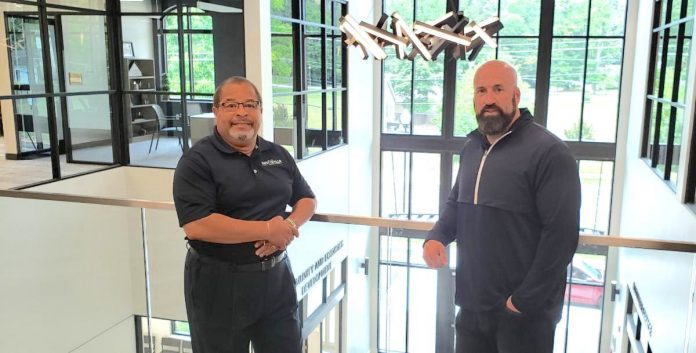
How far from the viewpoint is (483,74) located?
2068 mm

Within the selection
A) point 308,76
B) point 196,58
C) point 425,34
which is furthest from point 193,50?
point 425,34

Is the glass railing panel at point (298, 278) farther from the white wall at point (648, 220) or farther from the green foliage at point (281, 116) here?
the white wall at point (648, 220)

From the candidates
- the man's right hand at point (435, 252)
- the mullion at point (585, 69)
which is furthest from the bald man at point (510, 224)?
the mullion at point (585, 69)

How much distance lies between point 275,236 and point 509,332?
2.98 ft

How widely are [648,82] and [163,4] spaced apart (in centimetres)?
732

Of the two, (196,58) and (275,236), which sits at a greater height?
(196,58)

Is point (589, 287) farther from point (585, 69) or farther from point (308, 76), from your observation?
point (308, 76)

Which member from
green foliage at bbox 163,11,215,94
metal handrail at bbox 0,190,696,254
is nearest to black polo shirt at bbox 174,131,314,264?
metal handrail at bbox 0,190,696,254

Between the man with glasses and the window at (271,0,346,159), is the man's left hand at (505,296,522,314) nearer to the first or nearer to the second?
the man with glasses

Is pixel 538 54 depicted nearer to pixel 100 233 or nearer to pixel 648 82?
pixel 648 82

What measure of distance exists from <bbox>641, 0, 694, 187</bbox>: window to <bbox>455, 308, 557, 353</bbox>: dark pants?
221 inches

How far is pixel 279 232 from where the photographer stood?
7.13 feet

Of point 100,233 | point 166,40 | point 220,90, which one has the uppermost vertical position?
point 166,40

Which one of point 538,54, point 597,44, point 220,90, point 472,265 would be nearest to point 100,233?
point 220,90
